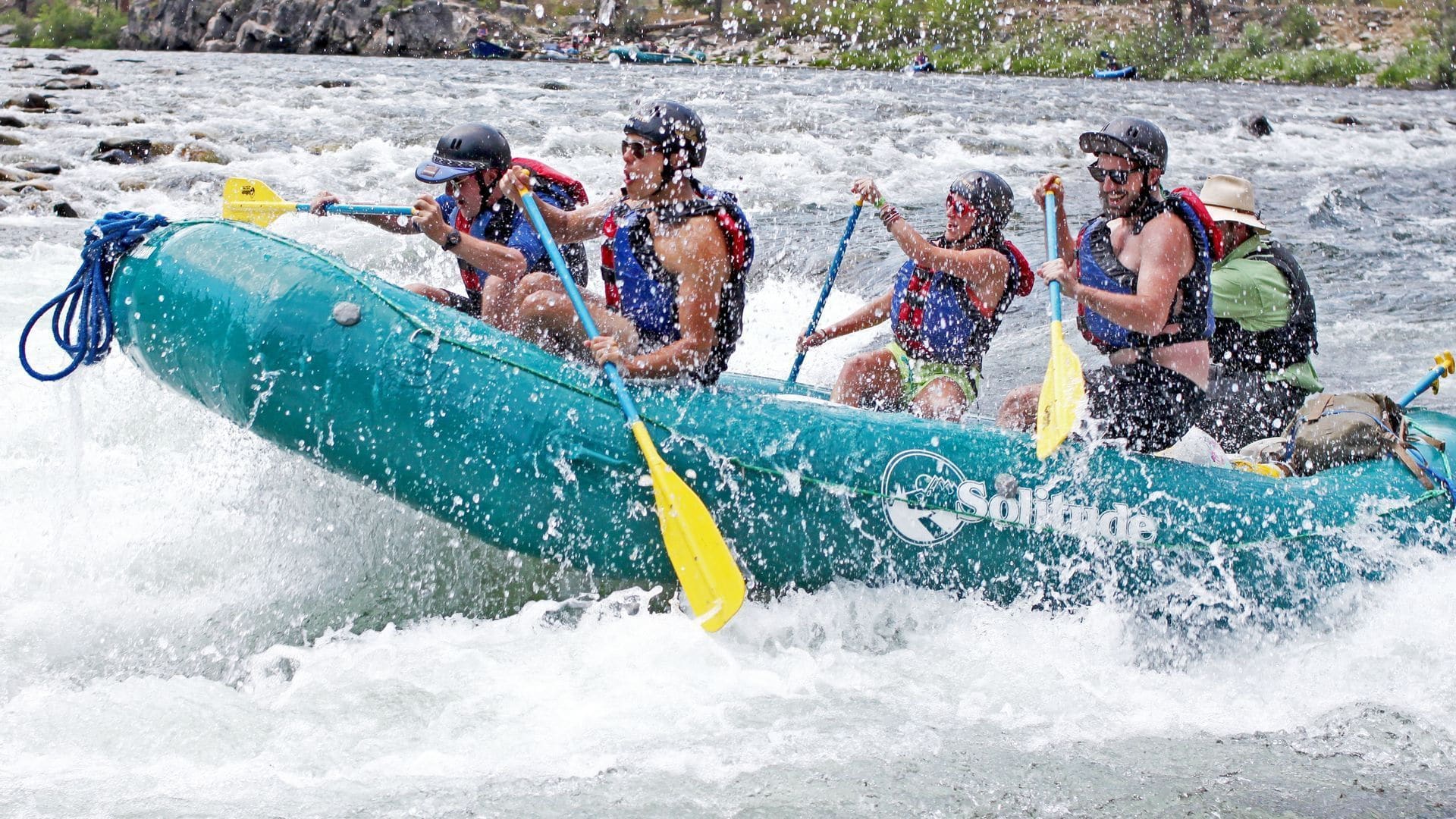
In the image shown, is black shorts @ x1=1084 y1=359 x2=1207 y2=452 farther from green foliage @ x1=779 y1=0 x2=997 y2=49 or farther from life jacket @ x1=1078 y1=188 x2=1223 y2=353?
green foliage @ x1=779 y1=0 x2=997 y2=49

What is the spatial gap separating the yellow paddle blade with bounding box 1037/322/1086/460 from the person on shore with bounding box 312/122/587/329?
5.73 ft

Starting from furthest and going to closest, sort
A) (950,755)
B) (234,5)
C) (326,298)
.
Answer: (234,5) → (326,298) → (950,755)

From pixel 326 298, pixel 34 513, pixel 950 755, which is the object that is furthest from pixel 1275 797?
pixel 34 513

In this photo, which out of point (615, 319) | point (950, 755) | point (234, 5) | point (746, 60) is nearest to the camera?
point (950, 755)

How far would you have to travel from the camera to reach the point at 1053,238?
13.8 ft

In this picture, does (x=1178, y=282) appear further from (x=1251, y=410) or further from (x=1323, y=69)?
(x=1323, y=69)

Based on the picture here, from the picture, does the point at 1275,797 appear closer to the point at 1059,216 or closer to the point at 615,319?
the point at 1059,216

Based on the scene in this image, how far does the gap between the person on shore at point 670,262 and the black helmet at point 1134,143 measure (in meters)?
1.10

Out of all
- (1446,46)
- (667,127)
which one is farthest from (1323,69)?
(667,127)

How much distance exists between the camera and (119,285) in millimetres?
3973

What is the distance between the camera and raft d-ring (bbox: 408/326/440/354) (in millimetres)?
3738

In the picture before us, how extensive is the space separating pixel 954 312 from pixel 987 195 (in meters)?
0.42

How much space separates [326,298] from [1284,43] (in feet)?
152

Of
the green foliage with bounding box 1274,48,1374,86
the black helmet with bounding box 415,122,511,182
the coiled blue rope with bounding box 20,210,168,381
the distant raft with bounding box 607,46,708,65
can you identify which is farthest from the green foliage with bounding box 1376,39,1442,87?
the coiled blue rope with bounding box 20,210,168,381
